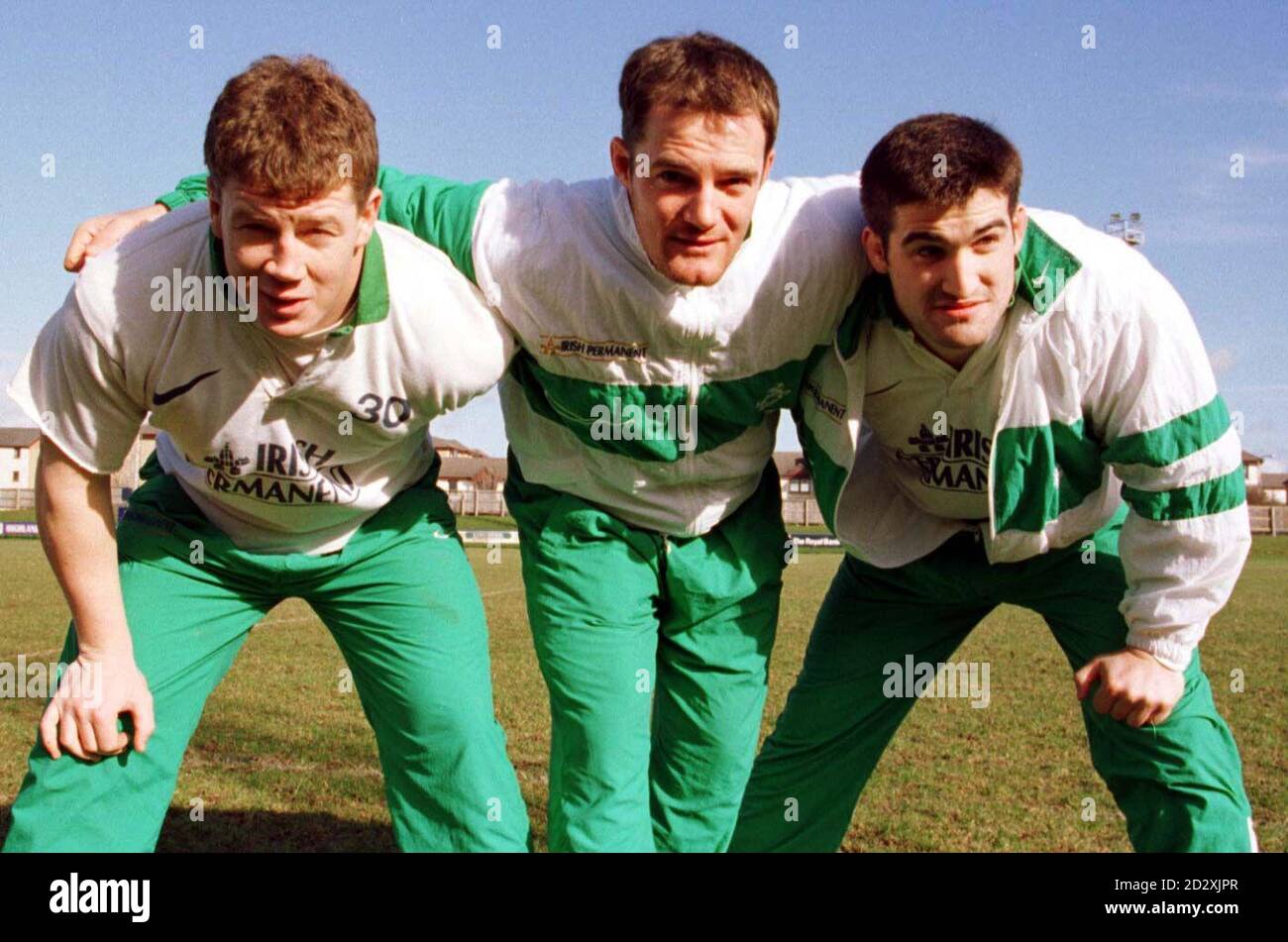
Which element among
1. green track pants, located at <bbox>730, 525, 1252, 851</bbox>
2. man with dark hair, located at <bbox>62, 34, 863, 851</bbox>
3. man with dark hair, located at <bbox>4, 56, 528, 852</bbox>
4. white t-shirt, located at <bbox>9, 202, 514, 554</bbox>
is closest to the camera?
man with dark hair, located at <bbox>4, 56, 528, 852</bbox>

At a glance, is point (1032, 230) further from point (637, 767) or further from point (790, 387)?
point (637, 767)

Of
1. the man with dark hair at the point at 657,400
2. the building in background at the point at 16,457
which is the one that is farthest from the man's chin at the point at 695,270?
the building in background at the point at 16,457

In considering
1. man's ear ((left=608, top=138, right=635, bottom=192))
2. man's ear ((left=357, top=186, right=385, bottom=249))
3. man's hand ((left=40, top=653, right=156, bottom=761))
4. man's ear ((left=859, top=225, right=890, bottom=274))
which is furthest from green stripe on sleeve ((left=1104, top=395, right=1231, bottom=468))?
man's hand ((left=40, top=653, right=156, bottom=761))

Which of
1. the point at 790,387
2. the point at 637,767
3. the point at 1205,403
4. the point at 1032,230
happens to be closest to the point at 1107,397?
the point at 1205,403

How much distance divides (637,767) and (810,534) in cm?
4231

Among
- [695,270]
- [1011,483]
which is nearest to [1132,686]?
[1011,483]

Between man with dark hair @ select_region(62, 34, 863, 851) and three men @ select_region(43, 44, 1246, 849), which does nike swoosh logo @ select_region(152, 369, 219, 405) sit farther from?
three men @ select_region(43, 44, 1246, 849)

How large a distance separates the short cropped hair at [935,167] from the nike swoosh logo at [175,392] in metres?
2.15

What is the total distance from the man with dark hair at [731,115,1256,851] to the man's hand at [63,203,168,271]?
7.68 feet

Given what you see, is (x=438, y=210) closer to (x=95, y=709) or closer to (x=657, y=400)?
(x=657, y=400)

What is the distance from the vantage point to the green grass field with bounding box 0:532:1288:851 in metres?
6.51

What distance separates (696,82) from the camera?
4004mm

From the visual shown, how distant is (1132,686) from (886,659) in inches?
44.2
